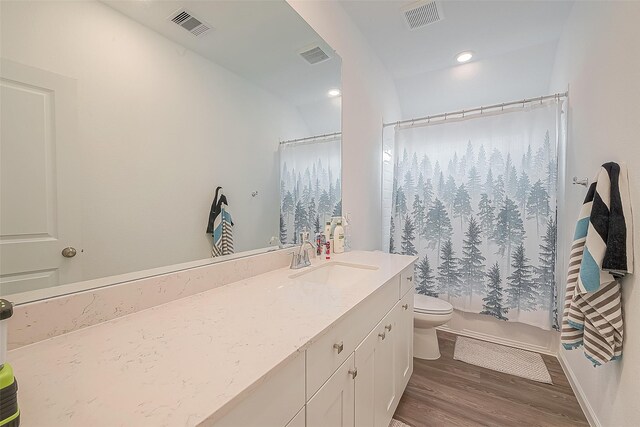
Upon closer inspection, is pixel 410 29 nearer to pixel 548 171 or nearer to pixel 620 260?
pixel 548 171

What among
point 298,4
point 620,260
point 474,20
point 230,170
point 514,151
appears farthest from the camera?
point 514,151

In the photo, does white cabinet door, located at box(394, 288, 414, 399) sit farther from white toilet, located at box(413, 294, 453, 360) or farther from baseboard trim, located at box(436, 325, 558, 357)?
baseboard trim, located at box(436, 325, 558, 357)

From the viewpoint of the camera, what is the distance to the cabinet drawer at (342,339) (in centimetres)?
72

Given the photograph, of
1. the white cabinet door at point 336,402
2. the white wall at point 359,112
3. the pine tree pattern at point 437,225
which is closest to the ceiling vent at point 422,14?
the white wall at point 359,112

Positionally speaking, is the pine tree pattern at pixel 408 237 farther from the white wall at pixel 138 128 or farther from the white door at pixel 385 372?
the white wall at pixel 138 128

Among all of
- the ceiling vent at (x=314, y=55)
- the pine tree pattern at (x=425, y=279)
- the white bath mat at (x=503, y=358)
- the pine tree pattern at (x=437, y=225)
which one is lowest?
the white bath mat at (x=503, y=358)

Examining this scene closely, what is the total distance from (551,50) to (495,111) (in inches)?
28.5

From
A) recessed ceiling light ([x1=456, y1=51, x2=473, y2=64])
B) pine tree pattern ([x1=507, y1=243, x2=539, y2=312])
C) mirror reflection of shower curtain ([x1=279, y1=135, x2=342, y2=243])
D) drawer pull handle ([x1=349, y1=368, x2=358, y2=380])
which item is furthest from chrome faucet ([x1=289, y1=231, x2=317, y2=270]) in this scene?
recessed ceiling light ([x1=456, y1=51, x2=473, y2=64])

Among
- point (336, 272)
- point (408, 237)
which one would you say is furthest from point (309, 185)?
point (408, 237)

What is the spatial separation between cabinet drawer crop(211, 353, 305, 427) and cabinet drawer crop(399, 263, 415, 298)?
0.96 metres

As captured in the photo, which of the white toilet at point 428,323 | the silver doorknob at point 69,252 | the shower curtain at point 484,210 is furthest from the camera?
the shower curtain at point 484,210

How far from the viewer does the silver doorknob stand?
2.34 feet

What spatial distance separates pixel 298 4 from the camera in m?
1.50

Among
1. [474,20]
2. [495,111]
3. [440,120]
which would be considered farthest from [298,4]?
[495,111]
